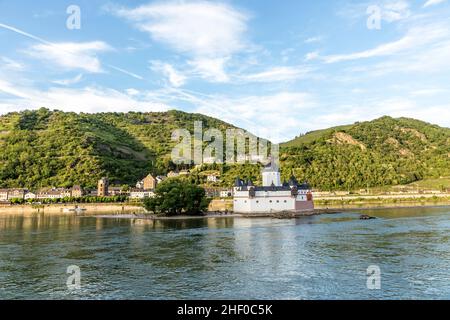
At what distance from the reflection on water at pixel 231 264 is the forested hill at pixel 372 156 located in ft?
261

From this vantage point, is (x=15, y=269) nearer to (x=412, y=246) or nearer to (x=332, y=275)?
(x=332, y=275)

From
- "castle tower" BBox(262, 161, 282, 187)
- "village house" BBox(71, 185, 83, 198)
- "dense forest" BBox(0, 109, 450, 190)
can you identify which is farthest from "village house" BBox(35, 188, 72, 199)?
"castle tower" BBox(262, 161, 282, 187)

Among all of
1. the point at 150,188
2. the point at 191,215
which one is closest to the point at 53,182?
the point at 150,188

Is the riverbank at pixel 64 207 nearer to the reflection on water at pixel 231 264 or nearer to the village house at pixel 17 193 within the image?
the village house at pixel 17 193

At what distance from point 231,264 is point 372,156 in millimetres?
135847

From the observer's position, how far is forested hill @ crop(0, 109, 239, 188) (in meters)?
126

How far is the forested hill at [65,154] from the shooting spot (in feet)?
413

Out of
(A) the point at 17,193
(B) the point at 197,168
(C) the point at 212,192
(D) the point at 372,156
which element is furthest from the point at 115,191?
(D) the point at 372,156

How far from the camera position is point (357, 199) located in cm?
10219

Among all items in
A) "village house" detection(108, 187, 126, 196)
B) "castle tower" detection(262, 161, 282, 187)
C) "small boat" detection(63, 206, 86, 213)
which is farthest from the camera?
"village house" detection(108, 187, 126, 196)

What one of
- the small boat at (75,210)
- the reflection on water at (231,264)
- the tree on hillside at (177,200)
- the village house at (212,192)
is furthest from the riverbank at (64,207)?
the reflection on water at (231,264)

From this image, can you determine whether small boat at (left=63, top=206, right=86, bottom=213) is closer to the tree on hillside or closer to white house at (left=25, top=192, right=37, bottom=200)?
white house at (left=25, top=192, right=37, bottom=200)

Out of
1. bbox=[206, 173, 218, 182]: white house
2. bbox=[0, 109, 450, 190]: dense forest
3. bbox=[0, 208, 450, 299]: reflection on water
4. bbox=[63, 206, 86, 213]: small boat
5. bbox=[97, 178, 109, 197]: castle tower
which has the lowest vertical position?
bbox=[0, 208, 450, 299]: reflection on water
